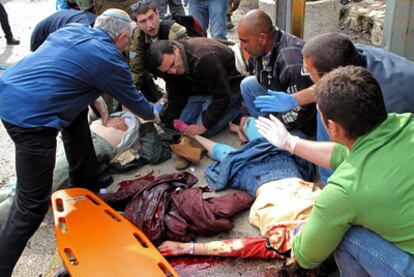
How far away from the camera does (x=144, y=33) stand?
12.9 feet

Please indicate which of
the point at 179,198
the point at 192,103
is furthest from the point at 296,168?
the point at 192,103

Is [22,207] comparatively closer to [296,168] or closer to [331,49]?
[296,168]

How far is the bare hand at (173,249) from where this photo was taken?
2.61 metres

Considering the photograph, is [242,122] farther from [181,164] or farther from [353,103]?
[353,103]

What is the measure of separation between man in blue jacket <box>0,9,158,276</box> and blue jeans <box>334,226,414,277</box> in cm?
170

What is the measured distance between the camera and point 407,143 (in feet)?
5.58

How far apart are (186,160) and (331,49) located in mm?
1593

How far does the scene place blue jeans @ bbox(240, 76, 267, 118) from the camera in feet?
11.6

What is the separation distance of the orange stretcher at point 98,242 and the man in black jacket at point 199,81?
4.01ft

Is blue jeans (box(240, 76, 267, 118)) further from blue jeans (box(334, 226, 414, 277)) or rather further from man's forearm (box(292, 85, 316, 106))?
blue jeans (box(334, 226, 414, 277))

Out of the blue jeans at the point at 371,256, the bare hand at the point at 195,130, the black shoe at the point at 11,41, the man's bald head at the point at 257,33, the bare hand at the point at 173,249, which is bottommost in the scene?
the bare hand at the point at 173,249

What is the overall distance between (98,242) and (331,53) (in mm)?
1745

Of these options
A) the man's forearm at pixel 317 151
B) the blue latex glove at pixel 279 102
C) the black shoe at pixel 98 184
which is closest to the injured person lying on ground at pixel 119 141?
the black shoe at pixel 98 184

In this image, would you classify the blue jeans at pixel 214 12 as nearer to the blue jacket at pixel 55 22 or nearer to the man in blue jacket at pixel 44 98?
the blue jacket at pixel 55 22
